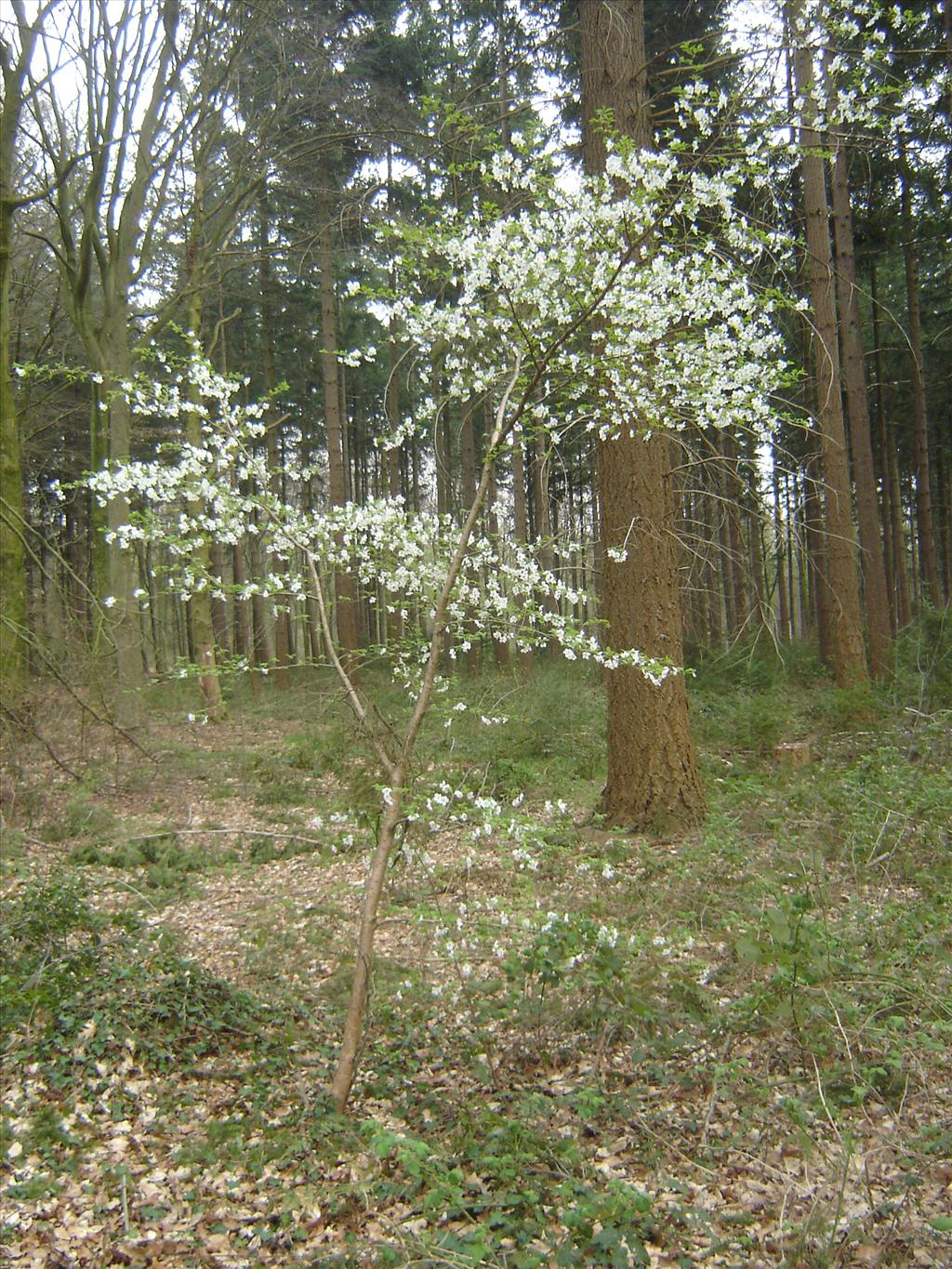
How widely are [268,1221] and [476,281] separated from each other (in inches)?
162

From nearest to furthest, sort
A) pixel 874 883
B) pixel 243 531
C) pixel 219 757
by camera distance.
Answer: pixel 243 531
pixel 874 883
pixel 219 757

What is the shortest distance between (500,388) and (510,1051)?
3.58 m

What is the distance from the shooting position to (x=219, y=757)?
11.1 m

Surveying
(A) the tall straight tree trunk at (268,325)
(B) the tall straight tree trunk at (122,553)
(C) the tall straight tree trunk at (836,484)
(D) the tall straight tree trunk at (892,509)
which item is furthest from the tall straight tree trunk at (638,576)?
(D) the tall straight tree trunk at (892,509)

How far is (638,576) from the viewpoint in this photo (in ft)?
21.7

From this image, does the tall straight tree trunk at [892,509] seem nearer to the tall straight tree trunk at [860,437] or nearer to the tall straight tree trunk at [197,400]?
the tall straight tree trunk at [860,437]

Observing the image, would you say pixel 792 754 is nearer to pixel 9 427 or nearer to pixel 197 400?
pixel 9 427

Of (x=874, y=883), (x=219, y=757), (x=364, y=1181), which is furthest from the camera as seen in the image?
(x=219, y=757)

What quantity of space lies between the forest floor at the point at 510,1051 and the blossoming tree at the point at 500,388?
513 mm

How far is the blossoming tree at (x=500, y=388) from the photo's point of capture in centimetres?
388

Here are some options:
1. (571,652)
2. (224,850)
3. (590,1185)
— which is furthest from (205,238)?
(590,1185)

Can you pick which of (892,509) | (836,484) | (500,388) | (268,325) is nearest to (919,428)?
(892,509)

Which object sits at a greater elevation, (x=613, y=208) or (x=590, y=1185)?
(x=613, y=208)

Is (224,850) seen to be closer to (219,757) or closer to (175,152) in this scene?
(219,757)
